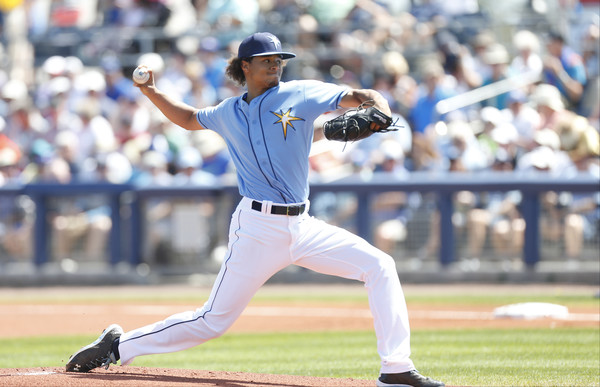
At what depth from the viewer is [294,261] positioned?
5625mm

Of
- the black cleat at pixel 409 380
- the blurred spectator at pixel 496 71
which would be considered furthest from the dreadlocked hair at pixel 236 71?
the blurred spectator at pixel 496 71

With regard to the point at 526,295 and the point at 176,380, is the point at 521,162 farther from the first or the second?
the point at 176,380

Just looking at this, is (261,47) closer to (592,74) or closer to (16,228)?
(592,74)

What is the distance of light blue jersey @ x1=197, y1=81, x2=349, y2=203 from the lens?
5.54m

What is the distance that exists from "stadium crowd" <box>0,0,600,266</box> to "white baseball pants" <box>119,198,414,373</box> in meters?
7.77

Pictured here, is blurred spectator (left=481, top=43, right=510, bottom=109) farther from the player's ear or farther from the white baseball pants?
the white baseball pants

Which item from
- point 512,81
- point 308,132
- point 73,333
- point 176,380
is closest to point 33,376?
point 176,380

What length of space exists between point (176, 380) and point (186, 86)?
35.0 feet

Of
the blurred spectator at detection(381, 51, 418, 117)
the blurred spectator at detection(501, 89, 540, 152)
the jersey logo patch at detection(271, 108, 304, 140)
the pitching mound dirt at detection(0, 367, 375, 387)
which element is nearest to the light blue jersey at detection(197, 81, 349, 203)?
the jersey logo patch at detection(271, 108, 304, 140)

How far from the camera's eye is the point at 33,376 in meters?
5.80

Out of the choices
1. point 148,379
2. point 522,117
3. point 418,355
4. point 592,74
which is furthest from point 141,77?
point 592,74

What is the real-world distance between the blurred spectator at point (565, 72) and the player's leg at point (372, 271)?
949cm

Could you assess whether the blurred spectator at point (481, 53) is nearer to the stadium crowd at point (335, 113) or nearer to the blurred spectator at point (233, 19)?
the stadium crowd at point (335, 113)

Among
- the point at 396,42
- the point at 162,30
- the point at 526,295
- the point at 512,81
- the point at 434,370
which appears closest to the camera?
the point at 434,370
